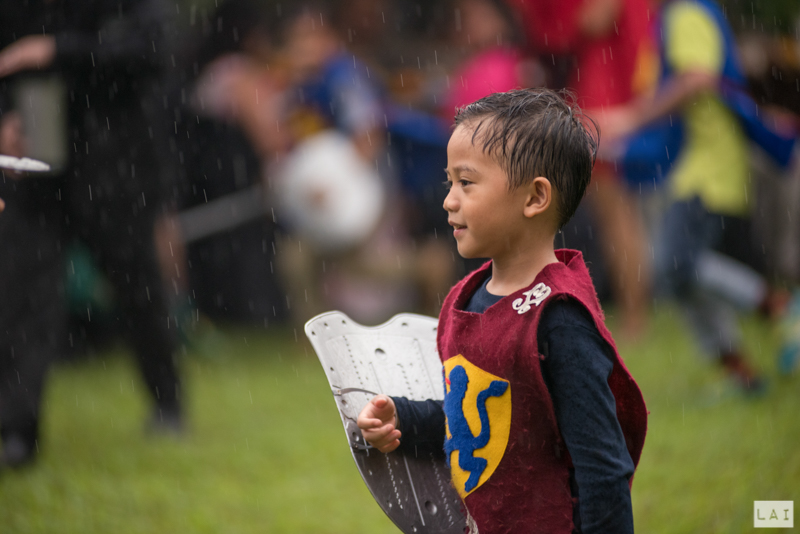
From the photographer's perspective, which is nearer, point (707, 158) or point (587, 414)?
point (587, 414)

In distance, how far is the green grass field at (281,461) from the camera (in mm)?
2904

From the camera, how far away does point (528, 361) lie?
4.47 ft

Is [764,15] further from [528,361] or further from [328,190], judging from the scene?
[528,361]

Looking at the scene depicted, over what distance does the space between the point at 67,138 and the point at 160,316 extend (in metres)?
0.98

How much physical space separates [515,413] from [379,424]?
27cm

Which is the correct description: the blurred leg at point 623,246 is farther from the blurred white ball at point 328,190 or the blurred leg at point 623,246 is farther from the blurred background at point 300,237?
the blurred white ball at point 328,190

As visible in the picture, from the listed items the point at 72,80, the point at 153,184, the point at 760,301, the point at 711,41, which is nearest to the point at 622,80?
the point at 711,41

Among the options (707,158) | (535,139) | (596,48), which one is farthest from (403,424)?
(596,48)

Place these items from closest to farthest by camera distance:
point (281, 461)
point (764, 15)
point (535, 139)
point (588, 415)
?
point (588, 415) < point (535, 139) < point (281, 461) < point (764, 15)

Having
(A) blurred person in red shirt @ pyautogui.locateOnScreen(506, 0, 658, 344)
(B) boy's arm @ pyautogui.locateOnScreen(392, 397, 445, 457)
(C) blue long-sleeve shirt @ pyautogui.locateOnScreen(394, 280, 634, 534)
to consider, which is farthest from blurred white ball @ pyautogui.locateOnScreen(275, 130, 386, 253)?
(C) blue long-sleeve shirt @ pyautogui.locateOnScreen(394, 280, 634, 534)

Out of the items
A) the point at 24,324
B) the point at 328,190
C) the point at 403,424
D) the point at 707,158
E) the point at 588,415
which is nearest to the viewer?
the point at 588,415

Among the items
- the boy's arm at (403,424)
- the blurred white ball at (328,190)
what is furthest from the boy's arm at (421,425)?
the blurred white ball at (328,190)

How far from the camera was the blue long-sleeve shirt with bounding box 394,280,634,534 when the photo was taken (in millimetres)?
1321

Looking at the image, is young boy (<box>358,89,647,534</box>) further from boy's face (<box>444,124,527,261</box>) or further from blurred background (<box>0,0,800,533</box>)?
blurred background (<box>0,0,800,533</box>)
